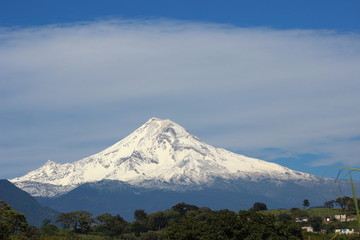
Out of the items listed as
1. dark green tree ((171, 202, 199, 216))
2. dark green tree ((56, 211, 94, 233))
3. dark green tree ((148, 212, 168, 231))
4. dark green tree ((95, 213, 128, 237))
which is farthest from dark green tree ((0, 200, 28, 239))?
dark green tree ((171, 202, 199, 216))

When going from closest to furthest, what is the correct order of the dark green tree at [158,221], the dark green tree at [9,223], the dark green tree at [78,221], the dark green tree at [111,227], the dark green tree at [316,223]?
the dark green tree at [9,223] → the dark green tree at [111,227] → the dark green tree at [78,221] → the dark green tree at [316,223] → the dark green tree at [158,221]

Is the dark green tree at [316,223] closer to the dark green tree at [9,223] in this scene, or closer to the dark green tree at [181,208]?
the dark green tree at [181,208]

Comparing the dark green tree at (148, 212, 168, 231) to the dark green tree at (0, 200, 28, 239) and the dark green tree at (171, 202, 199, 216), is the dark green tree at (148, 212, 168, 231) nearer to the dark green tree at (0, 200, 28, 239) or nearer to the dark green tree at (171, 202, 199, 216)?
the dark green tree at (171, 202, 199, 216)

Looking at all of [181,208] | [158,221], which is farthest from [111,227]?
[181,208]

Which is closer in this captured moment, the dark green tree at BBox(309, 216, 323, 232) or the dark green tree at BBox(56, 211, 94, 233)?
the dark green tree at BBox(56, 211, 94, 233)

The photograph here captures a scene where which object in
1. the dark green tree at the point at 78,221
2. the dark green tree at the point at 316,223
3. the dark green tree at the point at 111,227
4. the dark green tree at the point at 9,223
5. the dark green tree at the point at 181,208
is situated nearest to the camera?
the dark green tree at the point at 9,223

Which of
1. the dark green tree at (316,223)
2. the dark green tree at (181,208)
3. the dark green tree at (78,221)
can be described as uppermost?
the dark green tree at (181,208)

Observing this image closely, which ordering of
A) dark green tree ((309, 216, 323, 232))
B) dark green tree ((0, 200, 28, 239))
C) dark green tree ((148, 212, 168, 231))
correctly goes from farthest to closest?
dark green tree ((148, 212, 168, 231)) < dark green tree ((309, 216, 323, 232)) < dark green tree ((0, 200, 28, 239))

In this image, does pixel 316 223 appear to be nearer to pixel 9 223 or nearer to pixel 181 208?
pixel 181 208

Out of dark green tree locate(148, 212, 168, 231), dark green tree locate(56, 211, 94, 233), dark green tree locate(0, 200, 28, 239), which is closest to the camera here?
dark green tree locate(0, 200, 28, 239)

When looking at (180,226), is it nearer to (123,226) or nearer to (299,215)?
(123,226)

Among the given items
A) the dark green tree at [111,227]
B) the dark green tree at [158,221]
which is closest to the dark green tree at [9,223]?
the dark green tree at [111,227]

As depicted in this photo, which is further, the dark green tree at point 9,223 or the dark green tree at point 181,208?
the dark green tree at point 181,208

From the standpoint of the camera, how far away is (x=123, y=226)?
518 feet
